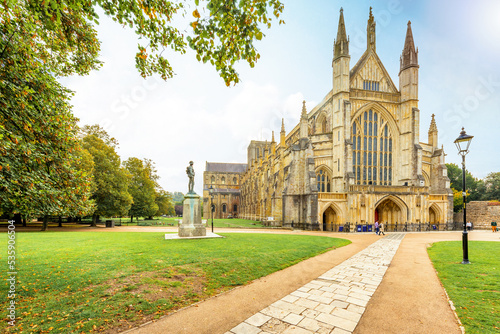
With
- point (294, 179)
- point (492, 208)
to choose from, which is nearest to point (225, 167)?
point (294, 179)

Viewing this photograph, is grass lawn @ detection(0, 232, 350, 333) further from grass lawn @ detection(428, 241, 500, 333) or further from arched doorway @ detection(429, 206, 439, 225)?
arched doorway @ detection(429, 206, 439, 225)

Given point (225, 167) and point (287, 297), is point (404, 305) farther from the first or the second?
point (225, 167)

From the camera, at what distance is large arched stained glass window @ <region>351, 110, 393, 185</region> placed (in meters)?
28.8

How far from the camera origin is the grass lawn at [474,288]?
13.8 feet

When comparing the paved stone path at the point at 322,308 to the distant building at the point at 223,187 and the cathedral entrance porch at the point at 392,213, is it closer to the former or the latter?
the cathedral entrance porch at the point at 392,213

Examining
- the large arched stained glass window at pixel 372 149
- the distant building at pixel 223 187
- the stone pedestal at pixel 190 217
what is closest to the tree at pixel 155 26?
the stone pedestal at pixel 190 217

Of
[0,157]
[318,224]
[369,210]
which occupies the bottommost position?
[318,224]

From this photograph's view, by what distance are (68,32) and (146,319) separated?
19.9ft

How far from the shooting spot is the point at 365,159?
29016 mm

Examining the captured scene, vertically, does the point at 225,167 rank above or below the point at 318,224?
above

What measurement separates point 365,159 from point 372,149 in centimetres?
164

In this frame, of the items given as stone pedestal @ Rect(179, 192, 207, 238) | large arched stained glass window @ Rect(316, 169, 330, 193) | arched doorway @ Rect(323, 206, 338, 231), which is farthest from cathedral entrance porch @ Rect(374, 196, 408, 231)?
stone pedestal @ Rect(179, 192, 207, 238)

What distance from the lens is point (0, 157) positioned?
424 cm

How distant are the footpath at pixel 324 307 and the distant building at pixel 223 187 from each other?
51904 mm
